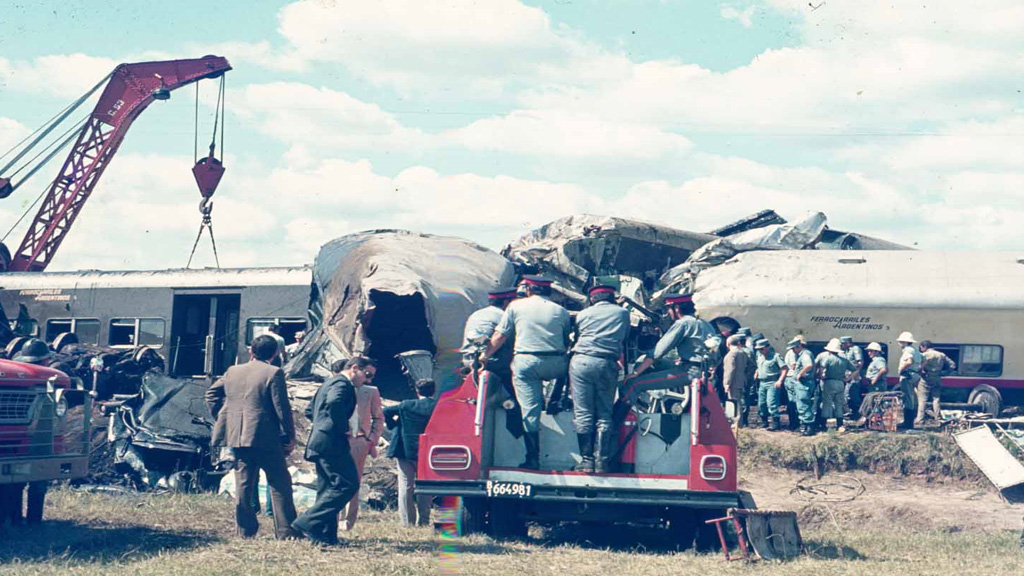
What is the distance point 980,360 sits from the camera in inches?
808

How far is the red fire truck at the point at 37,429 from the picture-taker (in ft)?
31.7

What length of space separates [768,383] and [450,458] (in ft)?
29.5

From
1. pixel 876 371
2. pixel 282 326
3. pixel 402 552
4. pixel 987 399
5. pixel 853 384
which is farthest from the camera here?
pixel 987 399

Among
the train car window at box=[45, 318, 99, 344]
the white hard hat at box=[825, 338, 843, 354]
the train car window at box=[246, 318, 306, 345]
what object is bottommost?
the train car window at box=[45, 318, 99, 344]

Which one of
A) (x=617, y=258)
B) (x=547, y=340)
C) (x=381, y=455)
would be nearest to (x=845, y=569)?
(x=547, y=340)

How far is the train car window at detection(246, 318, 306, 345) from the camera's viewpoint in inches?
771

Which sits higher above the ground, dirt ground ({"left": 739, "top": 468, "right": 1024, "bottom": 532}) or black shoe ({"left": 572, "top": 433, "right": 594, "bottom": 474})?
black shoe ({"left": 572, "top": 433, "right": 594, "bottom": 474})

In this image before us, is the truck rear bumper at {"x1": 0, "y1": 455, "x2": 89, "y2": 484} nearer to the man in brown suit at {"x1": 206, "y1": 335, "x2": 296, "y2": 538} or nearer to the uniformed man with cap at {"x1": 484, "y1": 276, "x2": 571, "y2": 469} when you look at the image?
the man in brown suit at {"x1": 206, "y1": 335, "x2": 296, "y2": 538}

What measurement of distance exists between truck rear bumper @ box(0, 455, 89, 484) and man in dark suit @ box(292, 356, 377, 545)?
7.67 ft

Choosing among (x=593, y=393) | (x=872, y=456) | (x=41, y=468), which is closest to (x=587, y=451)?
(x=593, y=393)

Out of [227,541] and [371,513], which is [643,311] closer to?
[371,513]

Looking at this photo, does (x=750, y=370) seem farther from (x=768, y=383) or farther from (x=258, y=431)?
(x=258, y=431)

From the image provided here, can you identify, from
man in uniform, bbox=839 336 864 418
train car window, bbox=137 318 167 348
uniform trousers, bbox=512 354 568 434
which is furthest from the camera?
train car window, bbox=137 318 167 348

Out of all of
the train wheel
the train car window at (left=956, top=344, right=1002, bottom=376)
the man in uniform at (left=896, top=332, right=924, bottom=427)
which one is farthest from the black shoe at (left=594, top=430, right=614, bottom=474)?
the train car window at (left=956, top=344, right=1002, bottom=376)
